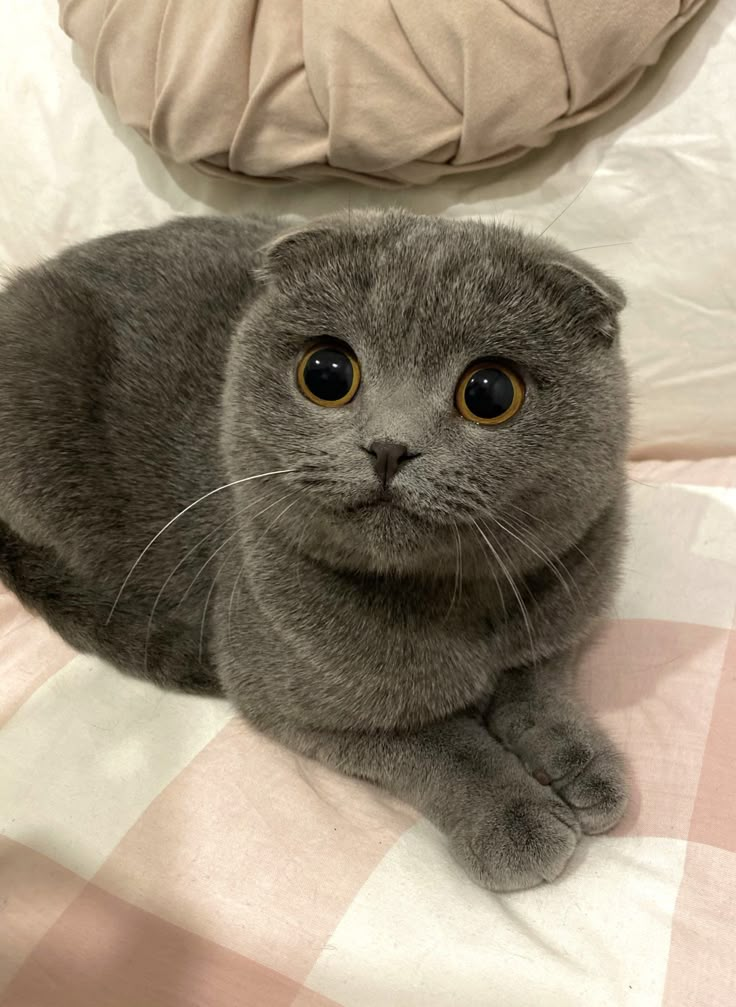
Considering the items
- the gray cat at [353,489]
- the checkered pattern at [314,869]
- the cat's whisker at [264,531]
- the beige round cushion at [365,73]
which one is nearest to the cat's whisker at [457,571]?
the gray cat at [353,489]

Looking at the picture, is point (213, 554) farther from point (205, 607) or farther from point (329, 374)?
point (329, 374)

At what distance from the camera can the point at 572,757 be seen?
A: 83 cm

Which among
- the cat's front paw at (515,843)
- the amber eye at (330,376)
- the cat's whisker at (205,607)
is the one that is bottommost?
the cat's front paw at (515,843)

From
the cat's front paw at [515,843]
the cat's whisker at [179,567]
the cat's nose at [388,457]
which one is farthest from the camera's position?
the cat's whisker at [179,567]

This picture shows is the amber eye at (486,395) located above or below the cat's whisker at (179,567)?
above

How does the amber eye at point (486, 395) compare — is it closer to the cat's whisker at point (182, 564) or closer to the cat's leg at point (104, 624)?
the cat's whisker at point (182, 564)

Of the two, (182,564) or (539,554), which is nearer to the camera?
(539,554)

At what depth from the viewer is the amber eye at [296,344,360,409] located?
678 mm

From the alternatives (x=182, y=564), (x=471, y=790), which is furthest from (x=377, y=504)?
(x=182, y=564)

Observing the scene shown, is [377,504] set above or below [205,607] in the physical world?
above

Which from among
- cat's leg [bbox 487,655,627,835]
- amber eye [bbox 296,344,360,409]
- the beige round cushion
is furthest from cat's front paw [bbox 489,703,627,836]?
the beige round cushion

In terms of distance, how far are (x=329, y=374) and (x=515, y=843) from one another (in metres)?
0.46

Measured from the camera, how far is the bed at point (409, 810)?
701 millimetres

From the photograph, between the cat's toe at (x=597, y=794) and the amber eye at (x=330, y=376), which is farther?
the cat's toe at (x=597, y=794)
